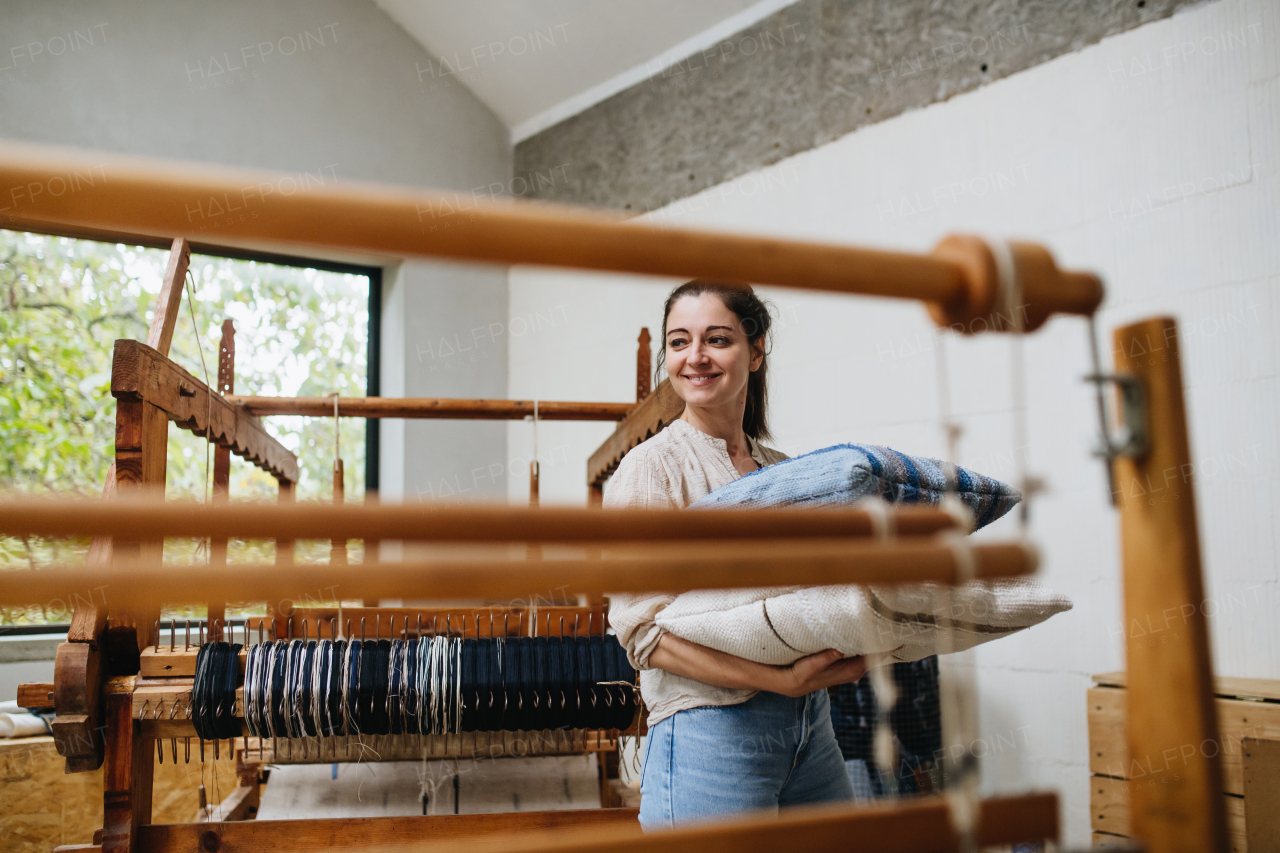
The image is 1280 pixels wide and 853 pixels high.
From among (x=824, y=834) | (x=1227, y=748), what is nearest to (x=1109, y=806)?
(x=1227, y=748)

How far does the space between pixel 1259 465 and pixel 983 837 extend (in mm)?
2073

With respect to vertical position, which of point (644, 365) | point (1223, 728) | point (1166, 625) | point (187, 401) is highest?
point (644, 365)

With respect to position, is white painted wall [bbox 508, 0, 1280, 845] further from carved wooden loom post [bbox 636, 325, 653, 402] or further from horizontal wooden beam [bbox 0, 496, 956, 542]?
horizontal wooden beam [bbox 0, 496, 956, 542]

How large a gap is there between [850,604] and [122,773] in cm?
139

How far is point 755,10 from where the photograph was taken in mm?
3574

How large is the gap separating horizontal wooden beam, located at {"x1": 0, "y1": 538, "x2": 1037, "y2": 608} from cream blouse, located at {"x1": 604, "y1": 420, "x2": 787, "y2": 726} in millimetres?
520

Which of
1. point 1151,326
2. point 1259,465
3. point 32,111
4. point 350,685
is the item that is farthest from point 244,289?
point 1151,326

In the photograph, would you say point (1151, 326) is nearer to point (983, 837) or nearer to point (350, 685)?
point (983, 837)

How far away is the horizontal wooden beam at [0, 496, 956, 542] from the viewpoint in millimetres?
430

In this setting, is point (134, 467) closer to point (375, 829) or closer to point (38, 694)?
point (38, 694)

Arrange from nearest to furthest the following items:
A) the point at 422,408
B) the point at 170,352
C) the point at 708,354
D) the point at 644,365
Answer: the point at 708,354
the point at 422,408
the point at 644,365
the point at 170,352

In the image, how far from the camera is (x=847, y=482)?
946mm

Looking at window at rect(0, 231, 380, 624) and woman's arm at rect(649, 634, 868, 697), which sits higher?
window at rect(0, 231, 380, 624)

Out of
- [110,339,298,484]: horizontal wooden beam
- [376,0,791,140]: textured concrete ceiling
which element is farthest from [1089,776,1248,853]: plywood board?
[376,0,791,140]: textured concrete ceiling
